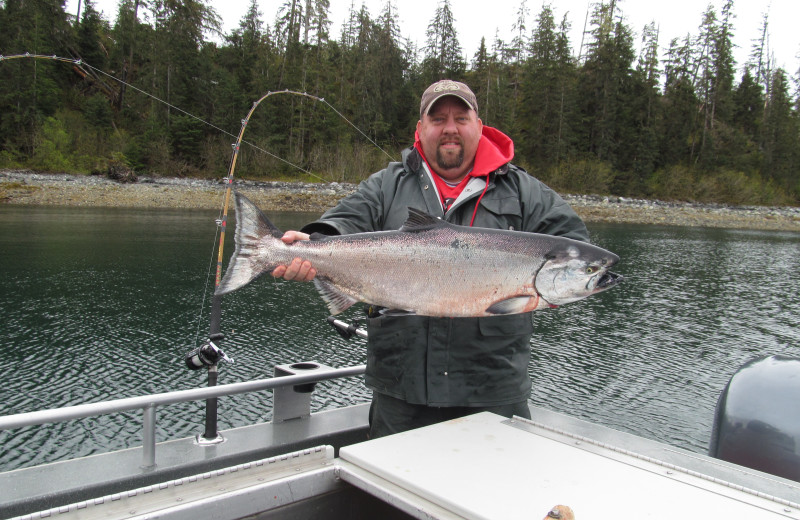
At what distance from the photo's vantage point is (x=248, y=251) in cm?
325

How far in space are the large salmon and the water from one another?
17.3 ft

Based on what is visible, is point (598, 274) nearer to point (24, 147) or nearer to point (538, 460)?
point (538, 460)

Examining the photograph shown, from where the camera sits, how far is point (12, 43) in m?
49.9

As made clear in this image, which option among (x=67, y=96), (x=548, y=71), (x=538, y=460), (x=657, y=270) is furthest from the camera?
(x=548, y=71)

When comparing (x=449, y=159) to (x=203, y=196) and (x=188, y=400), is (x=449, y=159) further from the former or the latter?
(x=203, y=196)

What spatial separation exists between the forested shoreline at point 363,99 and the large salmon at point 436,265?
37411mm

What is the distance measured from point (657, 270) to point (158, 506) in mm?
23406

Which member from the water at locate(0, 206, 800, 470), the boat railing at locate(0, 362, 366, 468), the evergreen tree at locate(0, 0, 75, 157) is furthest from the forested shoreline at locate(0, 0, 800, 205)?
the boat railing at locate(0, 362, 366, 468)

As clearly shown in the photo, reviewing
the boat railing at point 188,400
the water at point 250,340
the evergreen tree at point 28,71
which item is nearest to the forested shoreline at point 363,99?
the evergreen tree at point 28,71

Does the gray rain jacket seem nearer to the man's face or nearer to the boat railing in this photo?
the man's face

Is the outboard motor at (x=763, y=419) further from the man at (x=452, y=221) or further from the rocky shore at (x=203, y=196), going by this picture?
the rocky shore at (x=203, y=196)

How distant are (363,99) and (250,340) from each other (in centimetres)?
5107

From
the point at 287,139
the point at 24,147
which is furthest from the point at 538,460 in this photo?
the point at 24,147

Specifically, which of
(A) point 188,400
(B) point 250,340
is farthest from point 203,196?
(A) point 188,400
